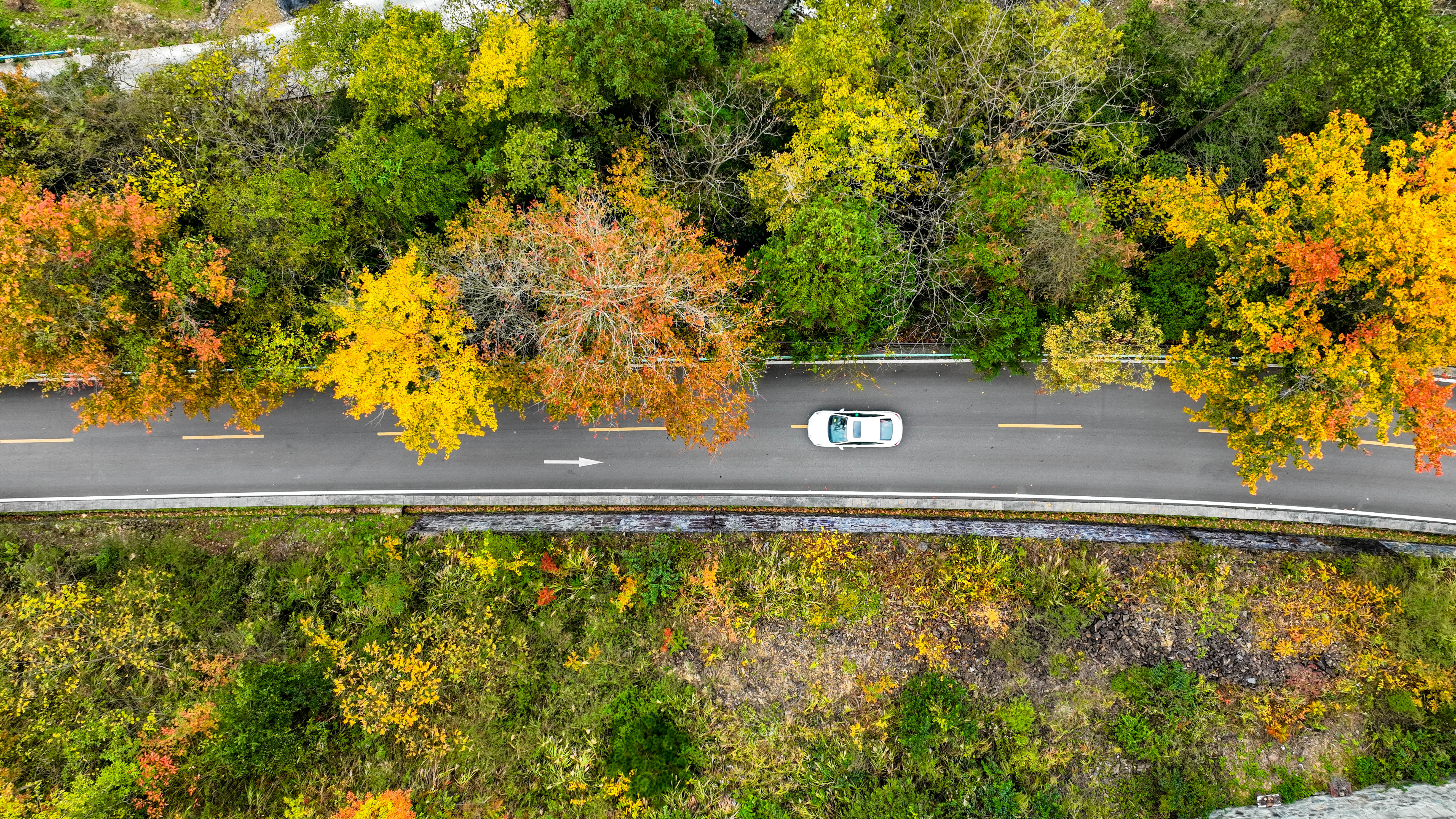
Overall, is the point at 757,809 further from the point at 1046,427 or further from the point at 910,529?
the point at 1046,427

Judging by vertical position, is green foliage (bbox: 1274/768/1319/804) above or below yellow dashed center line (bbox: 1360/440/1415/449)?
below

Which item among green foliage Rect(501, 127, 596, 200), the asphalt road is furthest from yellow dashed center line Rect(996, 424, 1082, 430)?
green foliage Rect(501, 127, 596, 200)

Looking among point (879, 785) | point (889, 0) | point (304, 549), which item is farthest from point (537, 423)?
point (889, 0)

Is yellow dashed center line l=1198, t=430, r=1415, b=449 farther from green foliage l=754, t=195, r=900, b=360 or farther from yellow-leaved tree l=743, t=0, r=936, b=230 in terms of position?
yellow-leaved tree l=743, t=0, r=936, b=230

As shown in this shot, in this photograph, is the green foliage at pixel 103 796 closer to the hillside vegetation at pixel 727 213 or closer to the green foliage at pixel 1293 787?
the hillside vegetation at pixel 727 213

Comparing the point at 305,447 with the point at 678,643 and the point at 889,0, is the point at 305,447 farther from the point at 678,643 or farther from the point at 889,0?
the point at 889,0
